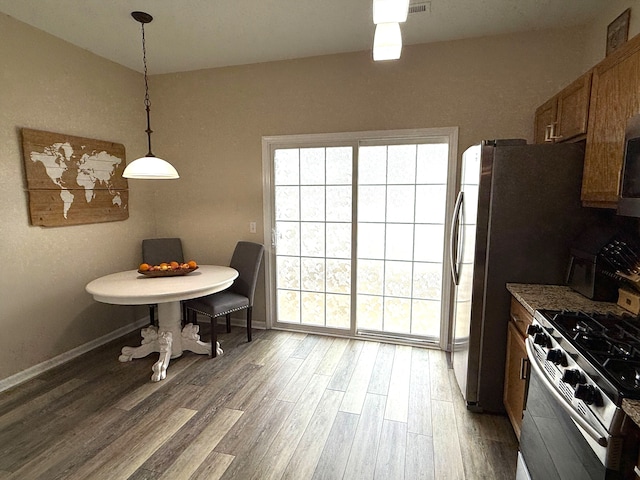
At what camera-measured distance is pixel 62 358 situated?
299cm

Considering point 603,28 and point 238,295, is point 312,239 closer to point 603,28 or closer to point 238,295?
point 238,295

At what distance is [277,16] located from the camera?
8.25ft

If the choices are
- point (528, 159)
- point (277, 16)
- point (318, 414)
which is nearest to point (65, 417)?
point (318, 414)

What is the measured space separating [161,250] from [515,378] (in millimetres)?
3438

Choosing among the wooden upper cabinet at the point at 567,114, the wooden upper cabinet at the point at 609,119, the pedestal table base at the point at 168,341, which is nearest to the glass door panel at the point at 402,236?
the wooden upper cabinet at the point at 567,114

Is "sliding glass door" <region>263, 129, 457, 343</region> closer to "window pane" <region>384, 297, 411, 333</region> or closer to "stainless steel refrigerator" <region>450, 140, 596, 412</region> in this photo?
"window pane" <region>384, 297, 411, 333</region>

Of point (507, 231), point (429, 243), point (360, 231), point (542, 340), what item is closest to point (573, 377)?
point (542, 340)

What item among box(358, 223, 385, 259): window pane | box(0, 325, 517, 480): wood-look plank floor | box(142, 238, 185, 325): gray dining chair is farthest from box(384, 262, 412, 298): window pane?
box(142, 238, 185, 325): gray dining chair

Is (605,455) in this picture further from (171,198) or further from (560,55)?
(171,198)

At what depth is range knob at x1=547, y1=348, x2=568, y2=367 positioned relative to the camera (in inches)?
50.9

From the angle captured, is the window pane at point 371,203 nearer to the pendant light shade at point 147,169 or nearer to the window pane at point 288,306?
the window pane at point 288,306

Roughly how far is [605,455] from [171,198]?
157 inches

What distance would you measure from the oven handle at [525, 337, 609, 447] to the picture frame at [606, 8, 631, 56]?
200 cm

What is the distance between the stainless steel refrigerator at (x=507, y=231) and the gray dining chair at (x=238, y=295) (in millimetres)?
1951
